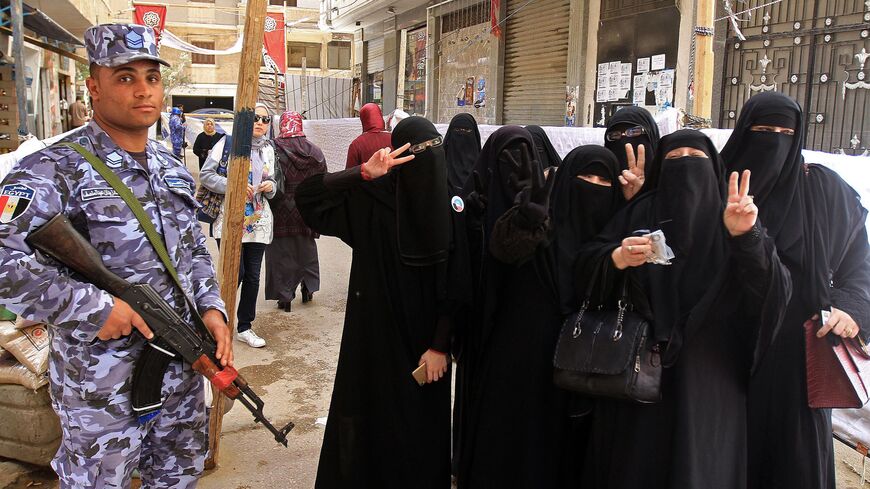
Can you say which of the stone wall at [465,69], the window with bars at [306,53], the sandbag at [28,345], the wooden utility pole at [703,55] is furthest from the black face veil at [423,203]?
the window with bars at [306,53]

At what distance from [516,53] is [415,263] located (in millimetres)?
9523

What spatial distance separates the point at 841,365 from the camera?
208cm

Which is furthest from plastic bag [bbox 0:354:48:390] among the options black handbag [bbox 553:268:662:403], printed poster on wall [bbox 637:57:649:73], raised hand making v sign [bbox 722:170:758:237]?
printed poster on wall [bbox 637:57:649:73]

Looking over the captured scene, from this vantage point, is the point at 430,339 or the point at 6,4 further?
the point at 6,4

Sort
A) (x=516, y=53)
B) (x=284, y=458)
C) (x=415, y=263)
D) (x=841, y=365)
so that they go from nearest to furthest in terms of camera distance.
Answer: (x=841, y=365) < (x=415, y=263) < (x=284, y=458) < (x=516, y=53)

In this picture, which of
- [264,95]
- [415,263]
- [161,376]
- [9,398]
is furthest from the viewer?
[264,95]

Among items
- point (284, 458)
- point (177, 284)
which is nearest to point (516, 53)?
point (284, 458)

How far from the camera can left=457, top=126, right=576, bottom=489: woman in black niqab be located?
2.29 metres

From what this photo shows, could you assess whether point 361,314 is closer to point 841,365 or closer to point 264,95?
point 841,365

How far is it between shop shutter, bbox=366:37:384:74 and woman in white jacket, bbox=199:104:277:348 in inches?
525

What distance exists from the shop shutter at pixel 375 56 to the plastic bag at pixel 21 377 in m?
15.7

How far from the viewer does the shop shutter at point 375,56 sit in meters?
17.8

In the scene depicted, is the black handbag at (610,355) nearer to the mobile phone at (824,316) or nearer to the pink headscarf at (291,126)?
the mobile phone at (824,316)

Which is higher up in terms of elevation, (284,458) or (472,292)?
(472,292)
